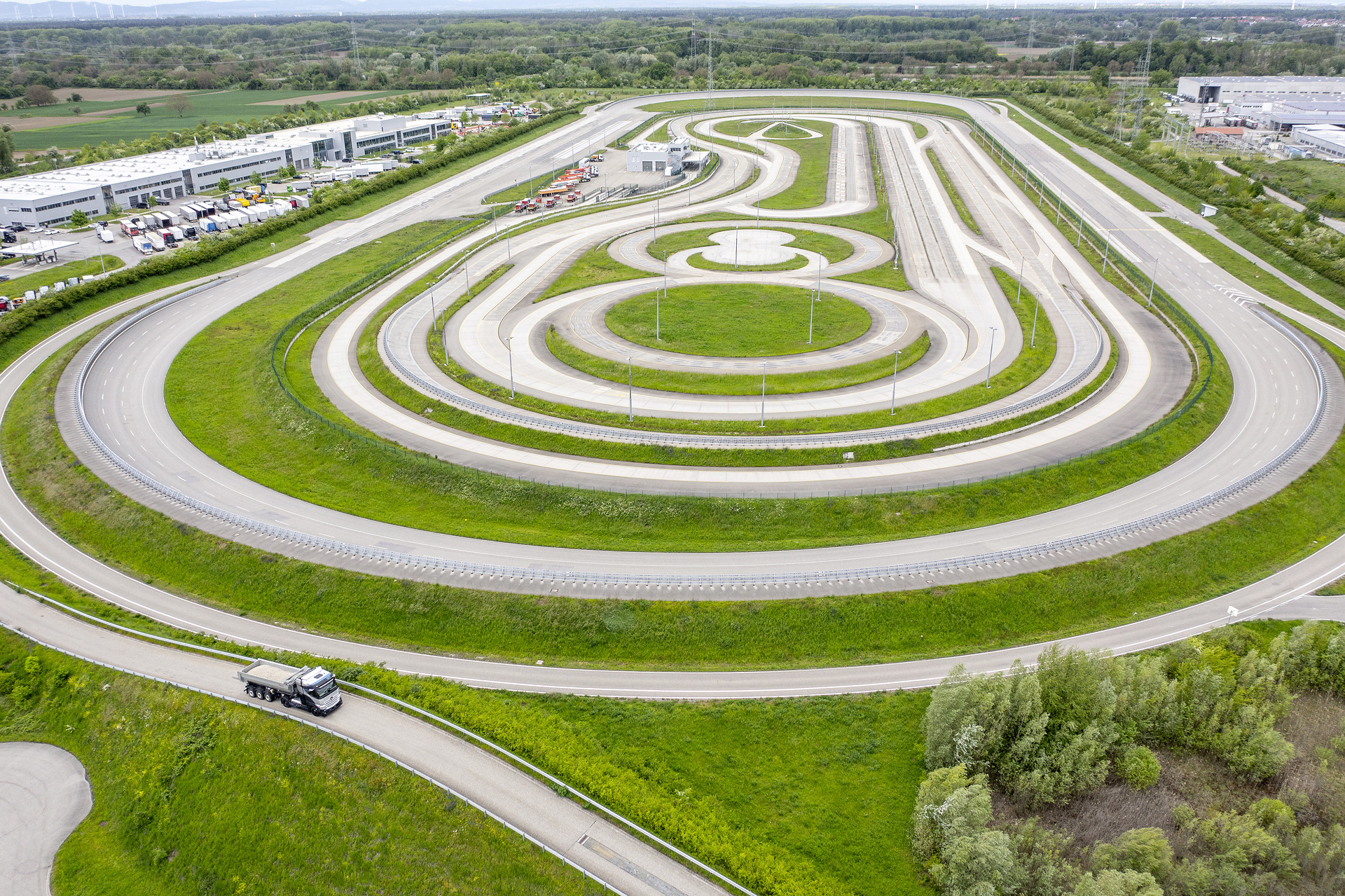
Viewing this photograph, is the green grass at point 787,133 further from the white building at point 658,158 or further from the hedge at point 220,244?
the hedge at point 220,244

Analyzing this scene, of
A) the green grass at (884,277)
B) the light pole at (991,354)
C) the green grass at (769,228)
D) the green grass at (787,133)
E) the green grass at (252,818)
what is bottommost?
the green grass at (252,818)

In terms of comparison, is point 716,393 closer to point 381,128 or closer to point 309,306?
point 309,306

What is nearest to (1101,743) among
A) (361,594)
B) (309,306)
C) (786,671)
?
(786,671)

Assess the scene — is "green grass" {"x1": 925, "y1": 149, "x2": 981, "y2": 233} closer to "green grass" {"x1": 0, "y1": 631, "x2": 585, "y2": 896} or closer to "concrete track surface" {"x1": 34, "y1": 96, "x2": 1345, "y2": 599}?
"concrete track surface" {"x1": 34, "y1": 96, "x2": 1345, "y2": 599}

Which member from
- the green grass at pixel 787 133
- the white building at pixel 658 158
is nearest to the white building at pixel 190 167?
the white building at pixel 658 158

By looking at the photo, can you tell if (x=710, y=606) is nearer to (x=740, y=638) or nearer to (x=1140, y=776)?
(x=740, y=638)

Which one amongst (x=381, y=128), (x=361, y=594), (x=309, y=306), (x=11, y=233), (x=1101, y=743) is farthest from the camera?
(x=381, y=128)
